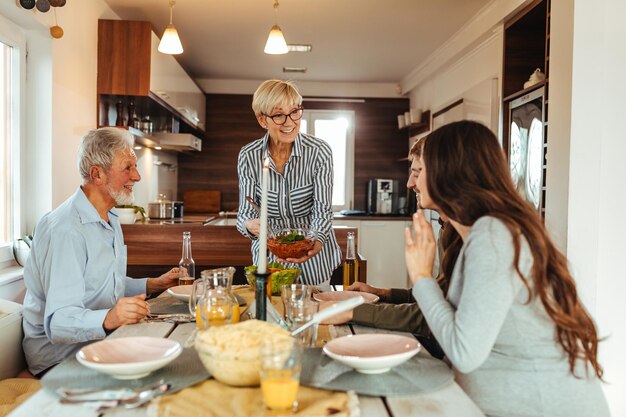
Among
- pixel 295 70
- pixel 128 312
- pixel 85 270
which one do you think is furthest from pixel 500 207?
pixel 295 70

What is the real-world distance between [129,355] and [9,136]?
8.28ft

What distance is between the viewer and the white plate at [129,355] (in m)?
1.13

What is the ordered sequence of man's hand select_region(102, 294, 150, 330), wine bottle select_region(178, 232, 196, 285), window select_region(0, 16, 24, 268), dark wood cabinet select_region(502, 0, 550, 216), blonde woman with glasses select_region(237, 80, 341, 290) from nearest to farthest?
1. man's hand select_region(102, 294, 150, 330)
2. wine bottle select_region(178, 232, 196, 285)
3. blonde woman with glasses select_region(237, 80, 341, 290)
4. window select_region(0, 16, 24, 268)
5. dark wood cabinet select_region(502, 0, 550, 216)

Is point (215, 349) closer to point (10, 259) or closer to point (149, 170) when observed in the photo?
point (10, 259)

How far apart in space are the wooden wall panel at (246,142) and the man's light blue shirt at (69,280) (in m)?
5.51

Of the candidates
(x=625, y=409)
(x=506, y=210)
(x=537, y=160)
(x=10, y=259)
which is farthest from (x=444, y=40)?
(x=506, y=210)

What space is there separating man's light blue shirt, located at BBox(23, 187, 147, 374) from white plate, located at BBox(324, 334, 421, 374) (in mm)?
773

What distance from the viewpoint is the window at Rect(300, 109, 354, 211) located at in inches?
305

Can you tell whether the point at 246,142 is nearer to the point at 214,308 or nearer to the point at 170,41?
the point at 170,41

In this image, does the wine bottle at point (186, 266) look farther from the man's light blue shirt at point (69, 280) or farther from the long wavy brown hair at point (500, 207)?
the long wavy brown hair at point (500, 207)

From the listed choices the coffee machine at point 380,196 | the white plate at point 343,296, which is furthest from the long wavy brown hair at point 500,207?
the coffee machine at point 380,196

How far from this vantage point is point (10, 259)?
3217 mm

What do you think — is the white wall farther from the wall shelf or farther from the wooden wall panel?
the wooden wall panel

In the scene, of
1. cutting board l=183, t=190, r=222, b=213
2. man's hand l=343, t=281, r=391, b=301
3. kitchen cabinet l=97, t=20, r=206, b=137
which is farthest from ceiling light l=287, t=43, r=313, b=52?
man's hand l=343, t=281, r=391, b=301
